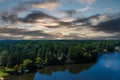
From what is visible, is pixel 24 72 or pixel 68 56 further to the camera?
pixel 68 56

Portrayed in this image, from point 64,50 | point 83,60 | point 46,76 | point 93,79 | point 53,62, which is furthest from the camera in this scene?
point 64,50

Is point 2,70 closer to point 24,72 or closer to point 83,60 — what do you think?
point 24,72

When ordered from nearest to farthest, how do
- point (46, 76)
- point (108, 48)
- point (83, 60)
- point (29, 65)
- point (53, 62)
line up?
point (46, 76) < point (29, 65) < point (53, 62) < point (83, 60) < point (108, 48)

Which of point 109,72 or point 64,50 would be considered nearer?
point 109,72

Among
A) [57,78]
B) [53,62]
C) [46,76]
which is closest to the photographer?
[57,78]

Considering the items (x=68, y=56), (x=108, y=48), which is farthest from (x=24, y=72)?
(x=108, y=48)

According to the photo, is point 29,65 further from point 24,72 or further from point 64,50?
point 64,50

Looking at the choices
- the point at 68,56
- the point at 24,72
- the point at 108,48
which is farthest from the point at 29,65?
the point at 108,48

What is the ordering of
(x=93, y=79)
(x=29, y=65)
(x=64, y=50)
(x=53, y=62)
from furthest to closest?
1. (x=64, y=50)
2. (x=53, y=62)
3. (x=29, y=65)
4. (x=93, y=79)

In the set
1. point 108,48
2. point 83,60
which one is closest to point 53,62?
point 83,60
